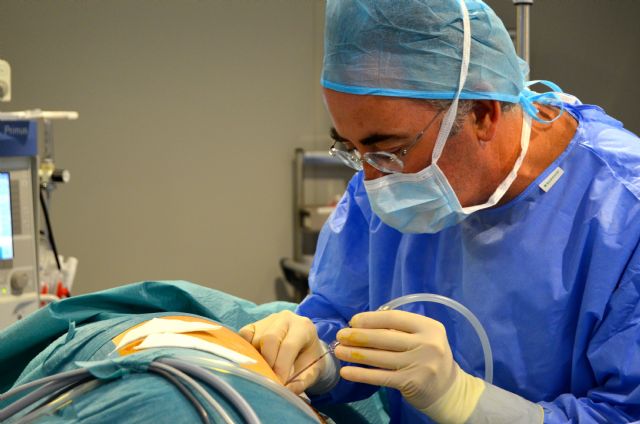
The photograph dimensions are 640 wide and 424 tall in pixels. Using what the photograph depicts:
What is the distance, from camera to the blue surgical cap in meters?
1.20

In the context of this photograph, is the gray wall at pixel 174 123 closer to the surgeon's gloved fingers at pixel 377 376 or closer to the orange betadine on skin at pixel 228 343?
the orange betadine on skin at pixel 228 343

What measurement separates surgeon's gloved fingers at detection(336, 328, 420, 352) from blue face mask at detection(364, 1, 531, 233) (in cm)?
23

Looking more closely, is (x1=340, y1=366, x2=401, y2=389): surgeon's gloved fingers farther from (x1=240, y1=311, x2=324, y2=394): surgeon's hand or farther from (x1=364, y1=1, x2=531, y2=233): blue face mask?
(x1=364, y1=1, x2=531, y2=233): blue face mask

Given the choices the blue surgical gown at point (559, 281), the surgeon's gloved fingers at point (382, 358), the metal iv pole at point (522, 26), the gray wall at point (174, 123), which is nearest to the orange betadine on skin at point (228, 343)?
the surgeon's gloved fingers at point (382, 358)

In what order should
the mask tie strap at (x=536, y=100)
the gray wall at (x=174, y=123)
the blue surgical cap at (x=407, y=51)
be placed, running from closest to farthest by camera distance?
1. the blue surgical cap at (x=407, y=51)
2. the mask tie strap at (x=536, y=100)
3. the gray wall at (x=174, y=123)

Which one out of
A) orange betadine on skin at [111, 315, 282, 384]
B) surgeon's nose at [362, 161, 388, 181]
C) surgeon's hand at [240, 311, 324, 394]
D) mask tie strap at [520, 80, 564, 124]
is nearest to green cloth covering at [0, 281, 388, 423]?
orange betadine on skin at [111, 315, 282, 384]

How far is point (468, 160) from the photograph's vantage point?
1.27 m

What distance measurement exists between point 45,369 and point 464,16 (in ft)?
2.70

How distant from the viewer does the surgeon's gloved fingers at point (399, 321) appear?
1.17 m

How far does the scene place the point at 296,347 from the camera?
1.26m

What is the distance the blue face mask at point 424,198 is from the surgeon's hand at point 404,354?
208 millimetres

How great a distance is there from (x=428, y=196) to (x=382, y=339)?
0.86 ft

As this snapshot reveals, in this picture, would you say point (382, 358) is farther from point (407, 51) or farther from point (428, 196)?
point (407, 51)

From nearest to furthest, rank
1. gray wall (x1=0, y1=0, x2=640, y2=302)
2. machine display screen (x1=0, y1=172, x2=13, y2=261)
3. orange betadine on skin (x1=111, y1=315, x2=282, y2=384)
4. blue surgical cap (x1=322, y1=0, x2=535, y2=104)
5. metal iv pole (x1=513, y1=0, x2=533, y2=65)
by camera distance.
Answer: orange betadine on skin (x1=111, y1=315, x2=282, y2=384) < blue surgical cap (x1=322, y1=0, x2=535, y2=104) < metal iv pole (x1=513, y1=0, x2=533, y2=65) < machine display screen (x1=0, y1=172, x2=13, y2=261) < gray wall (x1=0, y1=0, x2=640, y2=302)
